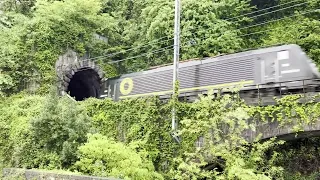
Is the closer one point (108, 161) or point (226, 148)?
point (226, 148)

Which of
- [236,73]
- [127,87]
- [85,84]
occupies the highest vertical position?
[85,84]

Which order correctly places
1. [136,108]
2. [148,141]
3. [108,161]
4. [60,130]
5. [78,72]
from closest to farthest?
1. [108,161]
2. [60,130]
3. [148,141]
4. [136,108]
5. [78,72]

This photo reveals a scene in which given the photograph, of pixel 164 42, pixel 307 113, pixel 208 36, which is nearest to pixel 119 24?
pixel 164 42

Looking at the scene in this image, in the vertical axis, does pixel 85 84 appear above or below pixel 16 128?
above

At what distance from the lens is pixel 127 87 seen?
54.5ft

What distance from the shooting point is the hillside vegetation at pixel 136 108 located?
9.02 meters

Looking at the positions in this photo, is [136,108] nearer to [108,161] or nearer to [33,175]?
[108,161]

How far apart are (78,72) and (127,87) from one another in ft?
18.8

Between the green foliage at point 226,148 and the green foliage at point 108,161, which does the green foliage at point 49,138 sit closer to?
the green foliage at point 108,161

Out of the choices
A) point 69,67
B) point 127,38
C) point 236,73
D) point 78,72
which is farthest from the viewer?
point 127,38

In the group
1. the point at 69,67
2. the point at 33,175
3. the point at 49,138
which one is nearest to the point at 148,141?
the point at 49,138

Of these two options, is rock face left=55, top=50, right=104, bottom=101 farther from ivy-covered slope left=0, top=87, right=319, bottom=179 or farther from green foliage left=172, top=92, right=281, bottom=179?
green foliage left=172, top=92, right=281, bottom=179

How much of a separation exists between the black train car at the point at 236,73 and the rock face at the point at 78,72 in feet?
14.1

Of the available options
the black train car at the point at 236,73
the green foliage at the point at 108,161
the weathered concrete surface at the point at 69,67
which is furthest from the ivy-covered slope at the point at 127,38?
the green foliage at the point at 108,161
